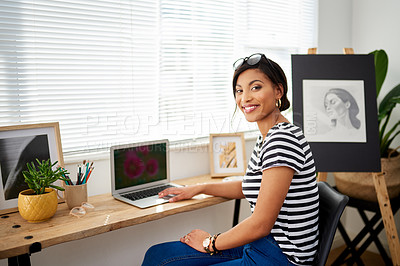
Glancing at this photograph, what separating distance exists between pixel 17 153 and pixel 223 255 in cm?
101

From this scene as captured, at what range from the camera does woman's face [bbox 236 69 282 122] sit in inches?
60.5

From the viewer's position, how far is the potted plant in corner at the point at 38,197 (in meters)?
1.54

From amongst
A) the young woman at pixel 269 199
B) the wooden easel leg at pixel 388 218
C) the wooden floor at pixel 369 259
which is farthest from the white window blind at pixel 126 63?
the wooden floor at pixel 369 259

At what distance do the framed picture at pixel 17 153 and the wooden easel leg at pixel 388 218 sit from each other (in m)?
1.81

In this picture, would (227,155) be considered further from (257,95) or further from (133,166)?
(257,95)

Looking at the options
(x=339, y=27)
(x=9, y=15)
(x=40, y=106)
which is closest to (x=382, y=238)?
(x=339, y=27)

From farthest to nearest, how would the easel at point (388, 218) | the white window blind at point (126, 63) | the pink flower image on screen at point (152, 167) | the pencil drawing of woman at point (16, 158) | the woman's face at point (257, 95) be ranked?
the easel at point (388, 218), the pink flower image on screen at point (152, 167), the white window blind at point (126, 63), the pencil drawing of woman at point (16, 158), the woman's face at point (257, 95)

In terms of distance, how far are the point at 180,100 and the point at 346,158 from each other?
1051mm

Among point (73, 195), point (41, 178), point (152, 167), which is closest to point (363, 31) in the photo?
point (152, 167)

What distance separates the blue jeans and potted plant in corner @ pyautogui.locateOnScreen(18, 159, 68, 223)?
458 mm

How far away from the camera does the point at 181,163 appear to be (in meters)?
2.35

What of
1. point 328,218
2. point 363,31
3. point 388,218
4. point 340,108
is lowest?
point 388,218

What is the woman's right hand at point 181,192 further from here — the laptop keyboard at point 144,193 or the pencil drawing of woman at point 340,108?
the pencil drawing of woman at point 340,108

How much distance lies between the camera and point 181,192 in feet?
6.17
